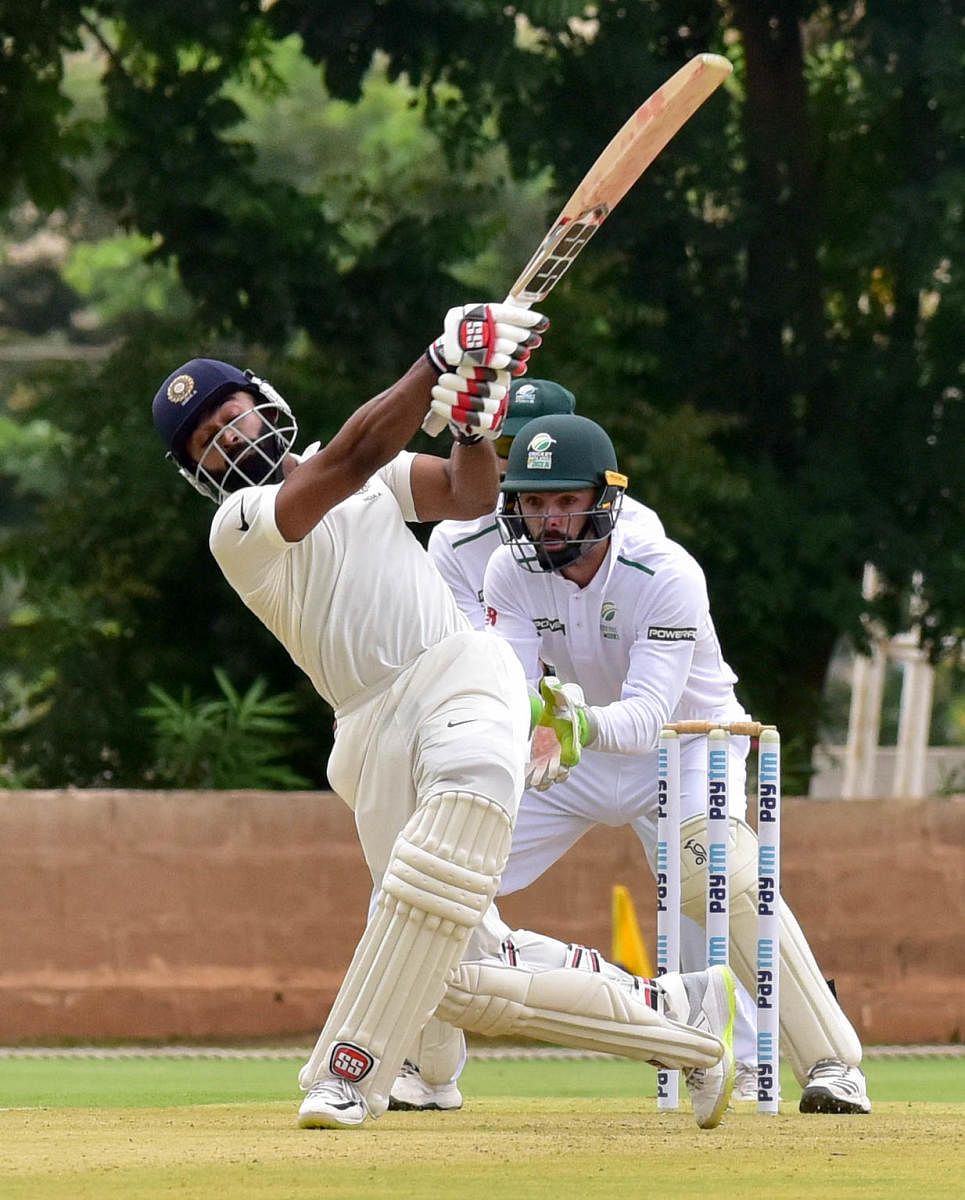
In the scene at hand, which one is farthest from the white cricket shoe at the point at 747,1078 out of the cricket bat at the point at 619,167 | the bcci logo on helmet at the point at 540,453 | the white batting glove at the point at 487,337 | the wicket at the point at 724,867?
the white batting glove at the point at 487,337

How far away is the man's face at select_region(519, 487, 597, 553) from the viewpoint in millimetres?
5219

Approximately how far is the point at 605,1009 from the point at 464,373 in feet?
4.28

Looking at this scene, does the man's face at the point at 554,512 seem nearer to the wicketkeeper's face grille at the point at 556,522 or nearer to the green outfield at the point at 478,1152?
the wicketkeeper's face grille at the point at 556,522

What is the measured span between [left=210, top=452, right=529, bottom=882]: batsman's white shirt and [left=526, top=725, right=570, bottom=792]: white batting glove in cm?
27

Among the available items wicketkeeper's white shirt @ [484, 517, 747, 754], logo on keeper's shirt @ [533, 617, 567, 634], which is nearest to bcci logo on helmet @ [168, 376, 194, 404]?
wicketkeeper's white shirt @ [484, 517, 747, 754]

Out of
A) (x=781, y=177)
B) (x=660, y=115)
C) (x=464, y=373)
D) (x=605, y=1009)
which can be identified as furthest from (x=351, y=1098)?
(x=781, y=177)

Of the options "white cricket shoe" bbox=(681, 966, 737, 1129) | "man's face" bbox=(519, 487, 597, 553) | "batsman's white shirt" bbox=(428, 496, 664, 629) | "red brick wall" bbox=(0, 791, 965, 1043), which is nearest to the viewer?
"white cricket shoe" bbox=(681, 966, 737, 1129)

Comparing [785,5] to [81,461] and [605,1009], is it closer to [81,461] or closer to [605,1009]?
[81,461]

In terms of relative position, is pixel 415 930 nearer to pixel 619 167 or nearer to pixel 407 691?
pixel 407 691

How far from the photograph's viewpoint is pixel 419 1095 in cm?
540

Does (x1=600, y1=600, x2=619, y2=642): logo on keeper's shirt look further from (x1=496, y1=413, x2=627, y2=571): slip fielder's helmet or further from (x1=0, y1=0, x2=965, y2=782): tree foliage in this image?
(x1=0, y1=0, x2=965, y2=782): tree foliage

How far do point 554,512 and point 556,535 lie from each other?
57 mm

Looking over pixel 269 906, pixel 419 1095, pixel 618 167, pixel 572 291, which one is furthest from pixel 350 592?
pixel 572 291

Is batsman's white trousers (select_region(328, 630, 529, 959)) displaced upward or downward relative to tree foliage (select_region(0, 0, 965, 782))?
downward
